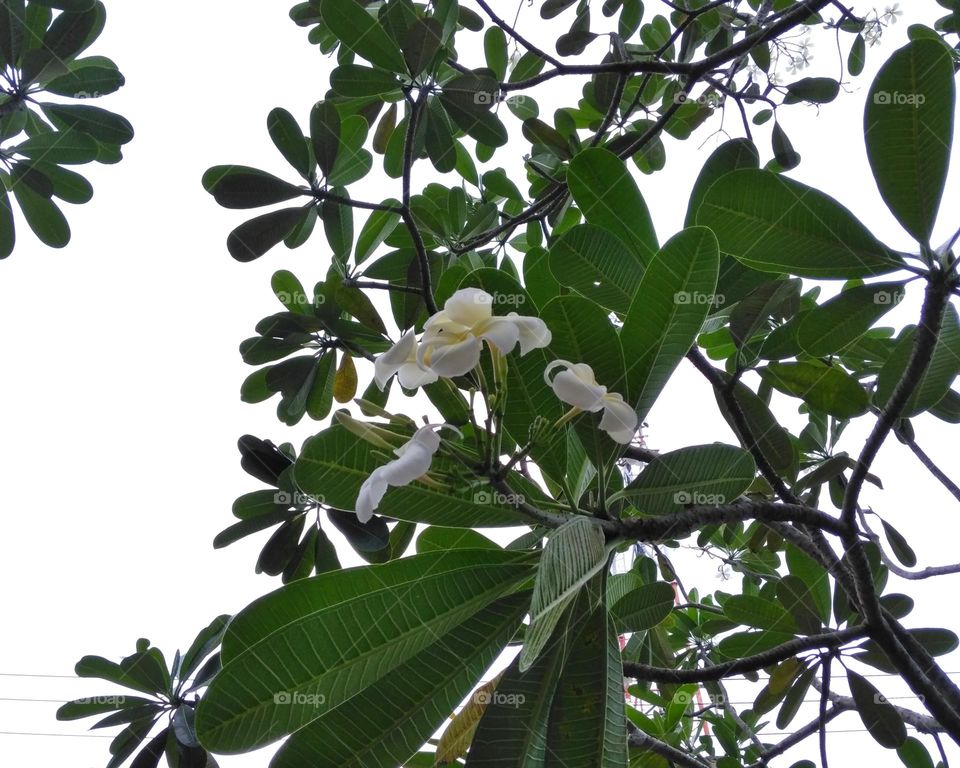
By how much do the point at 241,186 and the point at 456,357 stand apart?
0.76 metres

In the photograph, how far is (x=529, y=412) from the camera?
2.49 feet

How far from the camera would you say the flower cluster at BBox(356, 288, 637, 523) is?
1.76ft

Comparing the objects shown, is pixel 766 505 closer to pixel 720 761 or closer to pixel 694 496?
pixel 694 496

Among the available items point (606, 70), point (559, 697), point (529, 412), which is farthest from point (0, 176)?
point (559, 697)

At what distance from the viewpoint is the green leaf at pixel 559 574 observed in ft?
1.64

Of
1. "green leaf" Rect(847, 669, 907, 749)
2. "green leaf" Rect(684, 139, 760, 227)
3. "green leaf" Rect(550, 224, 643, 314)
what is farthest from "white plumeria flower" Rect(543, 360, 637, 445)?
"green leaf" Rect(847, 669, 907, 749)

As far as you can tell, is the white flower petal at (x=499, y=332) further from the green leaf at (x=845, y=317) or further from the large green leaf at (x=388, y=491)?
the green leaf at (x=845, y=317)

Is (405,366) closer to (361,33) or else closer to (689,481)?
(689,481)

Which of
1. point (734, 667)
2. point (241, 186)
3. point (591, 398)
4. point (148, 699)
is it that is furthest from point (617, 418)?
point (148, 699)

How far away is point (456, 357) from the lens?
56 cm

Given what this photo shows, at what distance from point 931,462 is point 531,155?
113 cm
